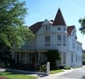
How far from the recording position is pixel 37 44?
5022 cm

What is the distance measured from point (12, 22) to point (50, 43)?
1953 centimetres

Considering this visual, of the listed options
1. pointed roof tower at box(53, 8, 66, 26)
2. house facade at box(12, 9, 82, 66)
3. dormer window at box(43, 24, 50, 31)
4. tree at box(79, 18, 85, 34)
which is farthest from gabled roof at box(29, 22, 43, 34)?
tree at box(79, 18, 85, 34)

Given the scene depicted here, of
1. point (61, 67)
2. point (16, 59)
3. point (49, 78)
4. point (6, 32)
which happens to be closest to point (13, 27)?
point (6, 32)

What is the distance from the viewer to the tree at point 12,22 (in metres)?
28.6

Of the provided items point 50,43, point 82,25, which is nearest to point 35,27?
point 50,43

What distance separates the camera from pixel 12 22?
96.6 ft

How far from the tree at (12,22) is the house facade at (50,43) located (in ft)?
55.3

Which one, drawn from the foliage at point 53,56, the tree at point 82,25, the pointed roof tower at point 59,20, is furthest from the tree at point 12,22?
the pointed roof tower at point 59,20

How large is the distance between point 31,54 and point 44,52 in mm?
4350

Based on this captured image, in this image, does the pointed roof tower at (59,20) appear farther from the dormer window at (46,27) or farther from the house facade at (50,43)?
the dormer window at (46,27)

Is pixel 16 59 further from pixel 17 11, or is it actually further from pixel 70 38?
pixel 17 11

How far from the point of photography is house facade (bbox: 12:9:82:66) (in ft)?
155

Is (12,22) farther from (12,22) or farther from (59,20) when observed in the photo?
(59,20)

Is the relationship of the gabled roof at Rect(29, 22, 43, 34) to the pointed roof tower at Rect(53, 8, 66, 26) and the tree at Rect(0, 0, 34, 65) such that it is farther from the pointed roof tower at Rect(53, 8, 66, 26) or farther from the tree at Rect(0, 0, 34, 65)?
the tree at Rect(0, 0, 34, 65)
